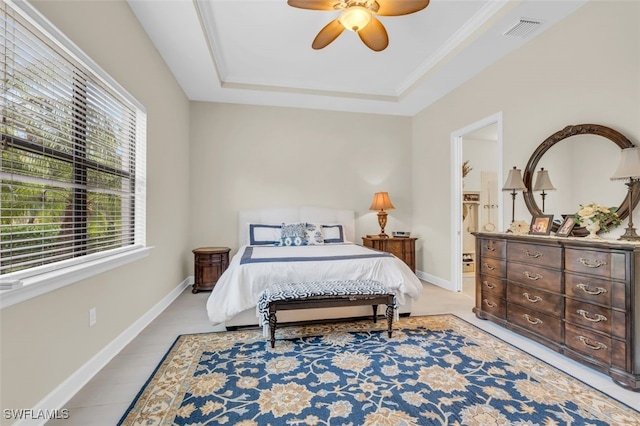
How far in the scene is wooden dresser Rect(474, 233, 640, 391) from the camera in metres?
1.93

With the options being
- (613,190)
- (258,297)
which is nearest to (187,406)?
(258,297)

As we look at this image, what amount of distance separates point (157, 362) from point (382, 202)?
12.3 ft

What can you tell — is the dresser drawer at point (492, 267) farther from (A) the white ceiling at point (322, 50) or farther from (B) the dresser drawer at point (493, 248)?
(A) the white ceiling at point (322, 50)

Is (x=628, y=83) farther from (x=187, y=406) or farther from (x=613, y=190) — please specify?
(x=187, y=406)

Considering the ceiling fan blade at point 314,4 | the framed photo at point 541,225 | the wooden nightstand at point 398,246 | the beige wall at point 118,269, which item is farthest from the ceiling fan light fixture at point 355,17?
the wooden nightstand at point 398,246

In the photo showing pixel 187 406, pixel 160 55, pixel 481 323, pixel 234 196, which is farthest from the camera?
pixel 234 196

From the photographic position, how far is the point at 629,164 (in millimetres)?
2121

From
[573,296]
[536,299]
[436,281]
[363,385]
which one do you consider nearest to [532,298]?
[536,299]

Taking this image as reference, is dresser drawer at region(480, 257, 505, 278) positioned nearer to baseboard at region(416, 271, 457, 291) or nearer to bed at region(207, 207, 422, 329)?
bed at region(207, 207, 422, 329)

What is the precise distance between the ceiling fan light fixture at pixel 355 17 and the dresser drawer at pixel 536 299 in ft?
8.80

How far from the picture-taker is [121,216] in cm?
264

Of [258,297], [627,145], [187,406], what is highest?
[627,145]

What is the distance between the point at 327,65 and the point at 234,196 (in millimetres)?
2436

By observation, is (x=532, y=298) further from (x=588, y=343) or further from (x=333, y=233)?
(x=333, y=233)
